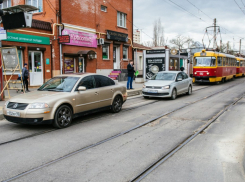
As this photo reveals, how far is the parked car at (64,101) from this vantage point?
6.60 metres

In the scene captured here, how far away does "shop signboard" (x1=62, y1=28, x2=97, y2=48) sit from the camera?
19.4 m

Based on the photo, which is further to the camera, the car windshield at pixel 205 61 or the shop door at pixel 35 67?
the car windshield at pixel 205 61

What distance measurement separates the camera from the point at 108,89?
899cm

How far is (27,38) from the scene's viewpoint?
16.2 m

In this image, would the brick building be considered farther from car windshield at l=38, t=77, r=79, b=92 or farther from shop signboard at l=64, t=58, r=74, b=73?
car windshield at l=38, t=77, r=79, b=92

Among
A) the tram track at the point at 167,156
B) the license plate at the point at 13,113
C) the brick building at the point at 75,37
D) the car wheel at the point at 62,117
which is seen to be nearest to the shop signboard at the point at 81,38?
the brick building at the point at 75,37

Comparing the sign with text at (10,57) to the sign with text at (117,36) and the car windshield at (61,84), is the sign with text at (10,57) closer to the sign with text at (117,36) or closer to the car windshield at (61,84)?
the car windshield at (61,84)

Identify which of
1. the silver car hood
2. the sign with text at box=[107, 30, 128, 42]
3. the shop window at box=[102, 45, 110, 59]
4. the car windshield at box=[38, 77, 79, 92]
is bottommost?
the silver car hood

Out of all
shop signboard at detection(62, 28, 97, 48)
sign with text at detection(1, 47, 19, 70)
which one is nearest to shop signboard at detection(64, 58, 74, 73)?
shop signboard at detection(62, 28, 97, 48)

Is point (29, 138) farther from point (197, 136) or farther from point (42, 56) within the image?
point (42, 56)

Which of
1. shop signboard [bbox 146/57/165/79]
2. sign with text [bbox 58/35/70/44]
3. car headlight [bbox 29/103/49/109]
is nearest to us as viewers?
car headlight [bbox 29/103/49/109]

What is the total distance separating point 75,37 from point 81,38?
0.74 metres

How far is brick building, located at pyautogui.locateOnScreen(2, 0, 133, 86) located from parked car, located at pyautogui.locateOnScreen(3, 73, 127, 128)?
30.2 feet

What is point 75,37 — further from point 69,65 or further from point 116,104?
point 116,104
